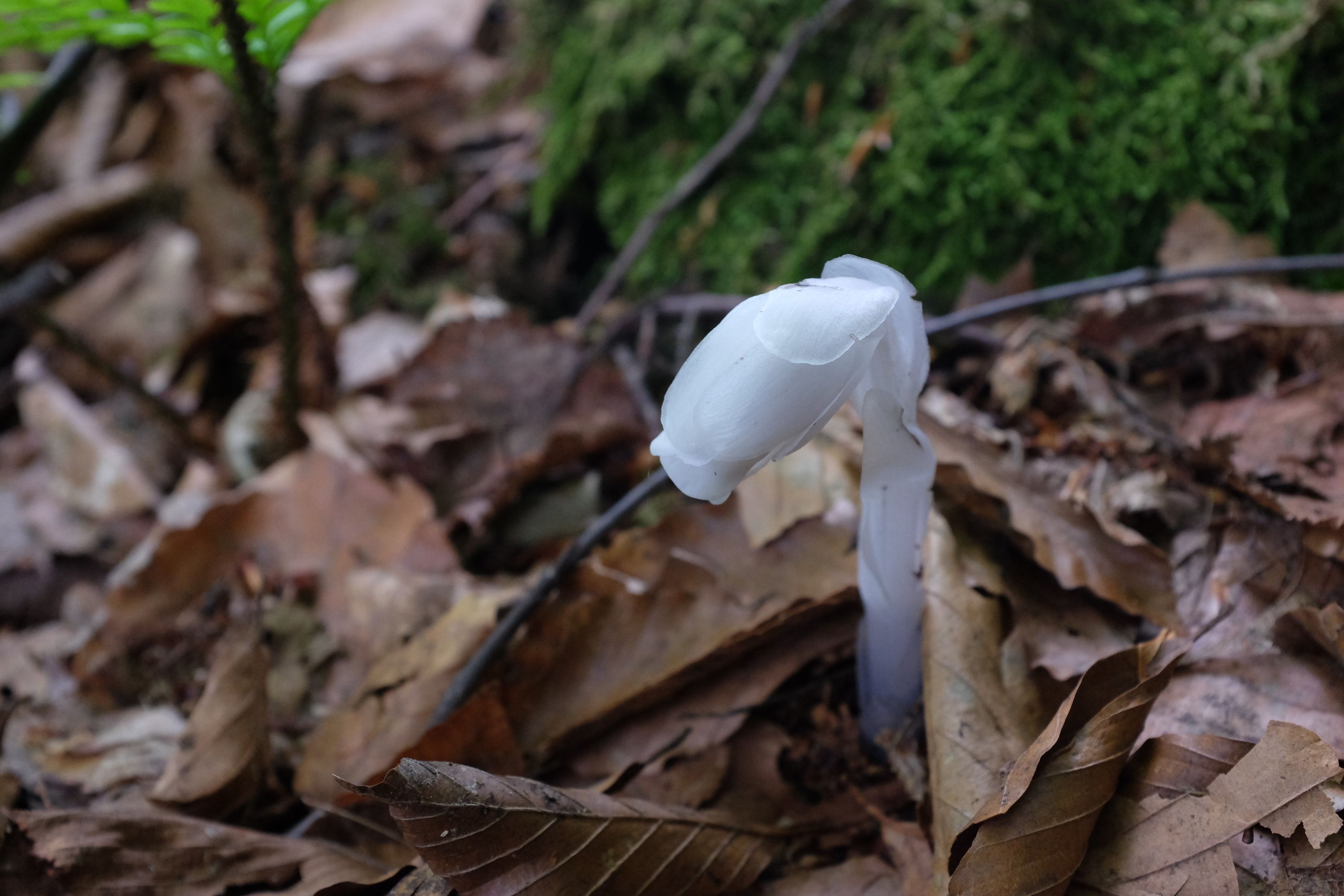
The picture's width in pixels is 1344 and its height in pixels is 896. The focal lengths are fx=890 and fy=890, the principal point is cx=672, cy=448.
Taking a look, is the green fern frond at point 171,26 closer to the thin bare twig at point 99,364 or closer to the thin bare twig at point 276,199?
the thin bare twig at point 276,199

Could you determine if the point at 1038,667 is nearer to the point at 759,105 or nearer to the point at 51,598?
the point at 759,105

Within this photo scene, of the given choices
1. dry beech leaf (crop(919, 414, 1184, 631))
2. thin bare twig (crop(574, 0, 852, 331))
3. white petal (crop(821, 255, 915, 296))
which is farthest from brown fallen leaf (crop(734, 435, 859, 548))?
thin bare twig (crop(574, 0, 852, 331))

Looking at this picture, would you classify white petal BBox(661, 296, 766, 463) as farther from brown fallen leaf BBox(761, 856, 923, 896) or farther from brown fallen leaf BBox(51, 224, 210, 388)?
brown fallen leaf BBox(51, 224, 210, 388)

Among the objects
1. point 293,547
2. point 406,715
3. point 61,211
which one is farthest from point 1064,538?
point 61,211

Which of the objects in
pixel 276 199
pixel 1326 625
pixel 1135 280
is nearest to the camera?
pixel 1326 625

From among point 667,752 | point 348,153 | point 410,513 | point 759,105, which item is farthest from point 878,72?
point 348,153

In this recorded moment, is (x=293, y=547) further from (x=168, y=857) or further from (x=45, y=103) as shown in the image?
(x=45, y=103)
